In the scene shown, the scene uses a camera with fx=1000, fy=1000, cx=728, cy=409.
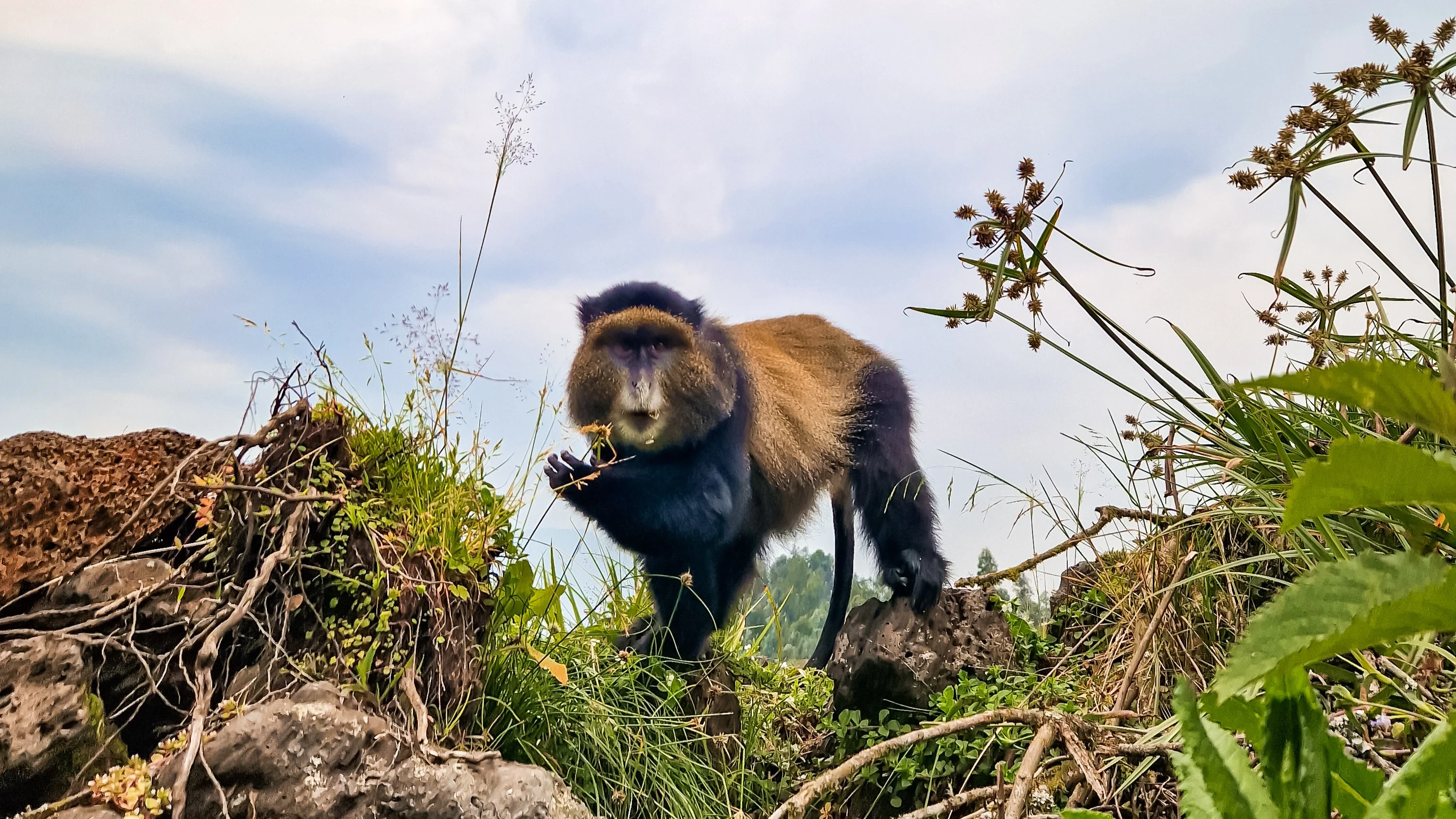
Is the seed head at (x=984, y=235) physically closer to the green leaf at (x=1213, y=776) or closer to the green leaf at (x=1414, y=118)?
the green leaf at (x=1414, y=118)

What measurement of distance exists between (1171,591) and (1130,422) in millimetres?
630

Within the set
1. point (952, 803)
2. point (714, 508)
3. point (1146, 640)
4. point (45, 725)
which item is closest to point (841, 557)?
point (714, 508)

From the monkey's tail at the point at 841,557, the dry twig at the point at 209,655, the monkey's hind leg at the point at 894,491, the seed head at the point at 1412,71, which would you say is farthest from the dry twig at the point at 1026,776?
the monkey's tail at the point at 841,557

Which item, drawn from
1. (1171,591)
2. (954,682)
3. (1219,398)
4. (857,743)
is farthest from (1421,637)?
(857,743)

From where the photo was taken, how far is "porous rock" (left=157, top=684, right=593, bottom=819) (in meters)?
1.90

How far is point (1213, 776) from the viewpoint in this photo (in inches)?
49.7

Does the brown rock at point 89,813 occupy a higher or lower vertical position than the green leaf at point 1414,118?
lower

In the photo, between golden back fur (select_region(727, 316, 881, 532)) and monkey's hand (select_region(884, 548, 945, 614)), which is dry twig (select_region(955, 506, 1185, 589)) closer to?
monkey's hand (select_region(884, 548, 945, 614))

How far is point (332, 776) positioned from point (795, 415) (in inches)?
95.8

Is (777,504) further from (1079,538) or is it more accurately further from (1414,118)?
(1414,118)

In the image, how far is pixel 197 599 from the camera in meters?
2.24

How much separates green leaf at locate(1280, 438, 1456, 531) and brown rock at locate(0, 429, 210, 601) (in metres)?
2.28

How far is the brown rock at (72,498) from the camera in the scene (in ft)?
7.23

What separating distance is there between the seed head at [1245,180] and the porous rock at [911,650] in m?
1.52
